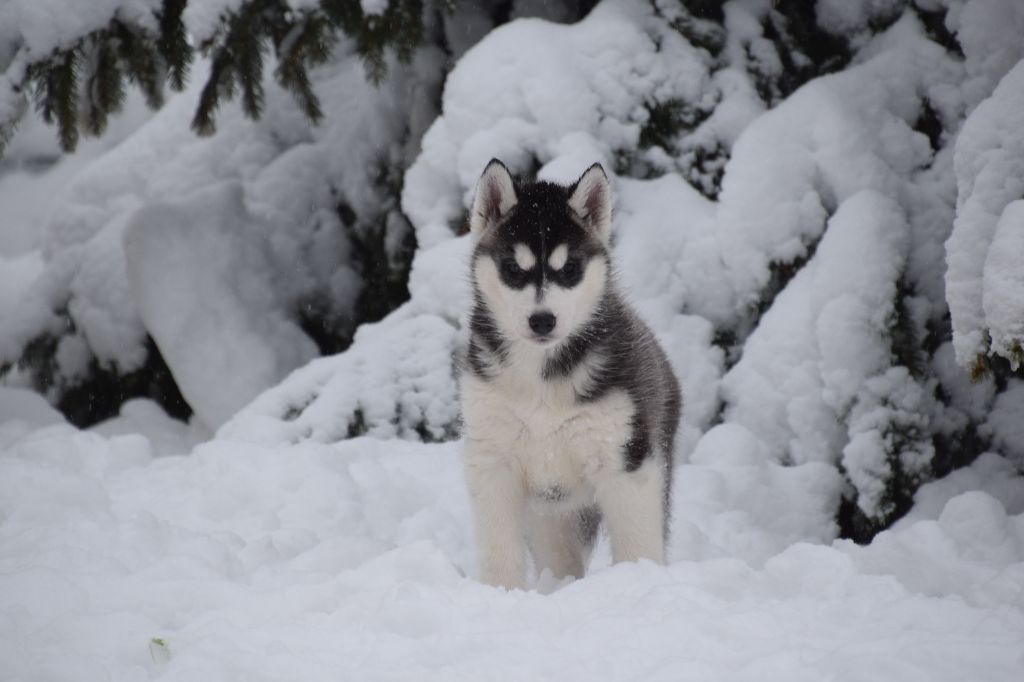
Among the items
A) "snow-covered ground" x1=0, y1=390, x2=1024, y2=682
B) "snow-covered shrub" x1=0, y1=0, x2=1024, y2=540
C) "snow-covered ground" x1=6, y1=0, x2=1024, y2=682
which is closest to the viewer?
"snow-covered ground" x1=0, y1=390, x2=1024, y2=682

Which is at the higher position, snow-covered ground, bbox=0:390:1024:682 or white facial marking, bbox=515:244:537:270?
white facial marking, bbox=515:244:537:270

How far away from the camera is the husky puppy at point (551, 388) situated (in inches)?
162

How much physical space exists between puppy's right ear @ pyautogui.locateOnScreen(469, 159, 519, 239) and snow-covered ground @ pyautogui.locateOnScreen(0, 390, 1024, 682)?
1465 mm

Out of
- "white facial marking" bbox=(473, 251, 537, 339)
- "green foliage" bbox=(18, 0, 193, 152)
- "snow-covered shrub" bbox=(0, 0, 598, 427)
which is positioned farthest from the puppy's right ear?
"snow-covered shrub" bbox=(0, 0, 598, 427)

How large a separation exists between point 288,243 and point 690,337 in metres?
4.22

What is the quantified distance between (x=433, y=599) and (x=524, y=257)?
1518 millimetres

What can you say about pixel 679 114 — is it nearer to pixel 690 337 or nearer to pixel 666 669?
pixel 690 337

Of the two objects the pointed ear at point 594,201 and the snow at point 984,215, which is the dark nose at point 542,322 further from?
the snow at point 984,215

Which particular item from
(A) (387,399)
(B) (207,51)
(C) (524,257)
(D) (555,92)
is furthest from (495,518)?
(B) (207,51)

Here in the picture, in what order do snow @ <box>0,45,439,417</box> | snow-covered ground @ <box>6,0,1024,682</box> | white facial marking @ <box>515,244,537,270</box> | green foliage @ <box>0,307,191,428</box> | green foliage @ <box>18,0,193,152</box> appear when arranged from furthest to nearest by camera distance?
green foliage @ <box>0,307,191,428</box> → snow @ <box>0,45,439,417</box> → green foliage @ <box>18,0,193,152</box> → white facial marking @ <box>515,244,537,270</box> → snow-covered ground @ <box>6,0,1024,682</box>

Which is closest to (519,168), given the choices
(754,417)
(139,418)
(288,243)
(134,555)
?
(754,417)

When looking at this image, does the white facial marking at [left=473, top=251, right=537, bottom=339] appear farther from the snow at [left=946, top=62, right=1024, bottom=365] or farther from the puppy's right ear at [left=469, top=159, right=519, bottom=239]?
the snow at [left=946, top=62, right=1024, bottom=365]

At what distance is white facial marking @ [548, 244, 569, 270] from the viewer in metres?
4.24

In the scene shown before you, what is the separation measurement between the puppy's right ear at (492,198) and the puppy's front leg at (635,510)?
125 cm
